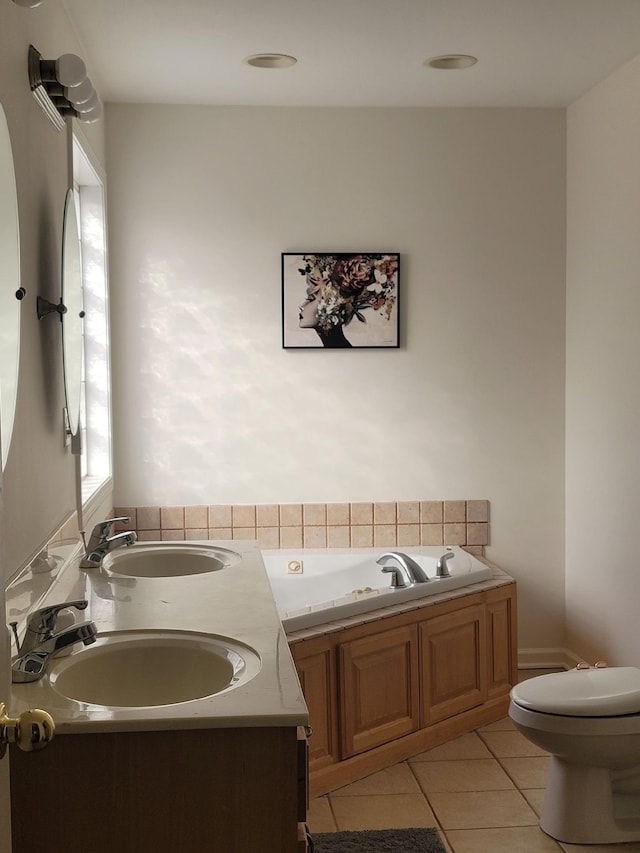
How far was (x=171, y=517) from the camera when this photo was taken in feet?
14.2

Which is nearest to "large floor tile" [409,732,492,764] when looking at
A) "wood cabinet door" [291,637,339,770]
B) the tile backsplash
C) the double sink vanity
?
"wood cabinet door" [291,637,339,770]

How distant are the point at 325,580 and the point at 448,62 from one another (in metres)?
2.20

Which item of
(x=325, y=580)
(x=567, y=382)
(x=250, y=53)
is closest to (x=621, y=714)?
(x=325, y=580)

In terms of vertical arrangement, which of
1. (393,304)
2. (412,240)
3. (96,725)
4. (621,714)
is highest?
(412,240)

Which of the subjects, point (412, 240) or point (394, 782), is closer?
point (394, 782)

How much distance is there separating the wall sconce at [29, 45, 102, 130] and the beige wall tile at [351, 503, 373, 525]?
2250 mm

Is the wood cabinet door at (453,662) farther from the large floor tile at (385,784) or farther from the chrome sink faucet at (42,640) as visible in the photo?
the chrome sink faucet at (42,640)

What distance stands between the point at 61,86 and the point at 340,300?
79.9 inches

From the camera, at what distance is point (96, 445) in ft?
13.4

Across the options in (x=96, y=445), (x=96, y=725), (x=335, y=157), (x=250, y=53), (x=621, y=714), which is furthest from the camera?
(x=335, y=157)

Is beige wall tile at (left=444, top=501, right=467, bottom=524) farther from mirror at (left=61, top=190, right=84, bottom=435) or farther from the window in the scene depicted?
mirror at (left=61, top=190, right=84, bottom=435)

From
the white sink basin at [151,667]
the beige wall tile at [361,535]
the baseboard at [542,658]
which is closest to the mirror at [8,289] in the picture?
the white sink basin at [151,667]

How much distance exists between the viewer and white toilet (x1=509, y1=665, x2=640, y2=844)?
279 centimetres

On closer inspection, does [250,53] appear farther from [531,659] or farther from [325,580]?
[531,659]
